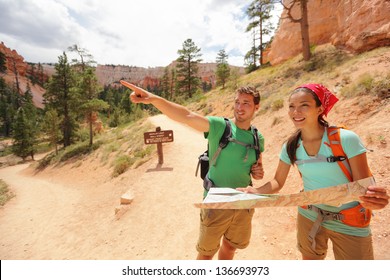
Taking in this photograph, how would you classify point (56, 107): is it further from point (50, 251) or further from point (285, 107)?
point (285, 107)

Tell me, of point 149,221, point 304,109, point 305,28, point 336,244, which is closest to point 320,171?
point 304,109

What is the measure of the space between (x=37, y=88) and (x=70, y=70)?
70260mm

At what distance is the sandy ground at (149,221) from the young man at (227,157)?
183cm

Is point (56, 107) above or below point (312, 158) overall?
above

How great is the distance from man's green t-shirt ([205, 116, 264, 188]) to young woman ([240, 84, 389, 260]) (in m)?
0.30

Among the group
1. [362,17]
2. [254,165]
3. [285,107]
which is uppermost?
[362,17]

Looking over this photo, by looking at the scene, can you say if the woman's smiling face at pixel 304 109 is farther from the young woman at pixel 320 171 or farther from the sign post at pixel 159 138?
the sign post at pixel 159 138

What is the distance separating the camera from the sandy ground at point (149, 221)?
160 inches

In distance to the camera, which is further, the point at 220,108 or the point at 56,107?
the point at 56,107

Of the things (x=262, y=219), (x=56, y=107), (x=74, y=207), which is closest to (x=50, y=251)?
(x=74, y=207)

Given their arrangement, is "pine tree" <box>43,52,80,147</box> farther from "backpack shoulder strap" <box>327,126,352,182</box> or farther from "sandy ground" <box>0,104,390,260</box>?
"backpack shoulder strap" <box>327,126,352,182</box>

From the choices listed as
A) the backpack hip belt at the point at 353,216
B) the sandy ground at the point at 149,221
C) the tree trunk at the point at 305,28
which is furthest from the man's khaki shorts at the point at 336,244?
the tree trunk at the point at 305,28

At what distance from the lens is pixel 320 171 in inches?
71.7

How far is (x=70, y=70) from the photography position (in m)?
23.7
